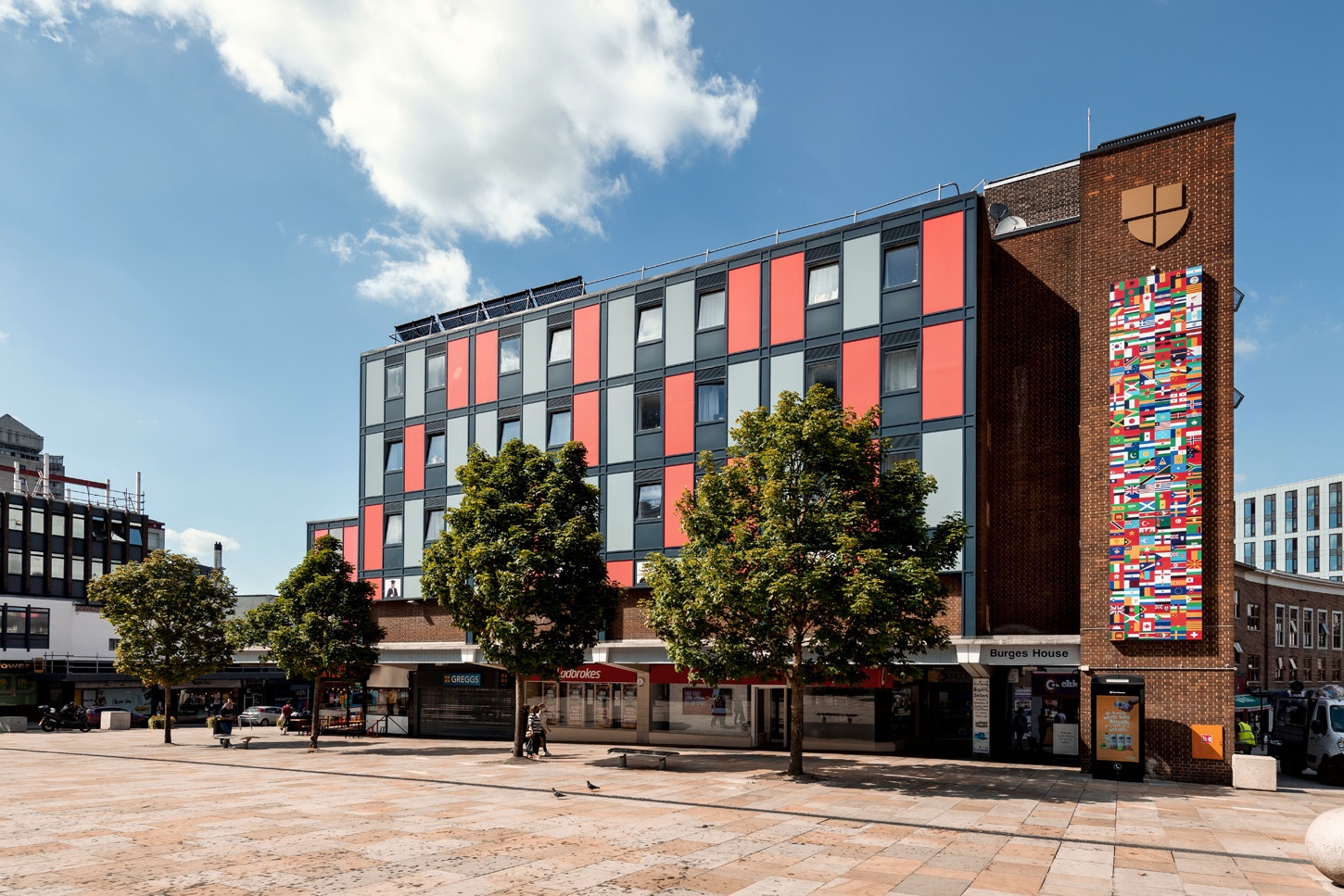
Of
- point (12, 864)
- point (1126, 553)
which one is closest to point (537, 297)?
point (1126, 553)

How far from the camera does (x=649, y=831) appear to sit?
17.0m

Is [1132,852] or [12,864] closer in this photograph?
[12,864]

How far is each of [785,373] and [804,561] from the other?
10901 millimetres

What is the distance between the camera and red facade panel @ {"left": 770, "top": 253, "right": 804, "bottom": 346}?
3328 cm

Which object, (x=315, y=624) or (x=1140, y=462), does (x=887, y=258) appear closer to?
(x=1140, y=462)

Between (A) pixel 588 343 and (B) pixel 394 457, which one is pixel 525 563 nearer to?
(A) pixel 588 343

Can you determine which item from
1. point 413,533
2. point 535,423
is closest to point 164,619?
point 413,533

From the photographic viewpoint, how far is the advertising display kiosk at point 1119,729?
2472cm

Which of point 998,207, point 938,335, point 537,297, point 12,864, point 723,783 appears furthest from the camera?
point 537,297

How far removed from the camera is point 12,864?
563 inches

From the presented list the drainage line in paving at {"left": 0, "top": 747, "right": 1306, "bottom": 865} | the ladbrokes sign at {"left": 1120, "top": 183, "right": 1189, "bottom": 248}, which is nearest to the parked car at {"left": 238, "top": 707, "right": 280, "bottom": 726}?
the drainage line in paving at {"left": 0, "top": 747, "right": 1306, "bottom": 865}

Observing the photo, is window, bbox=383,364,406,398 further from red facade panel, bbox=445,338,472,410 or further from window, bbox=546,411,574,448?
window, bbox=546,411,574,448

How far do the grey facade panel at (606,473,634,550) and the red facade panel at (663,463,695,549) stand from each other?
1534mm

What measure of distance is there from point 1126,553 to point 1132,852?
41.0 feet
